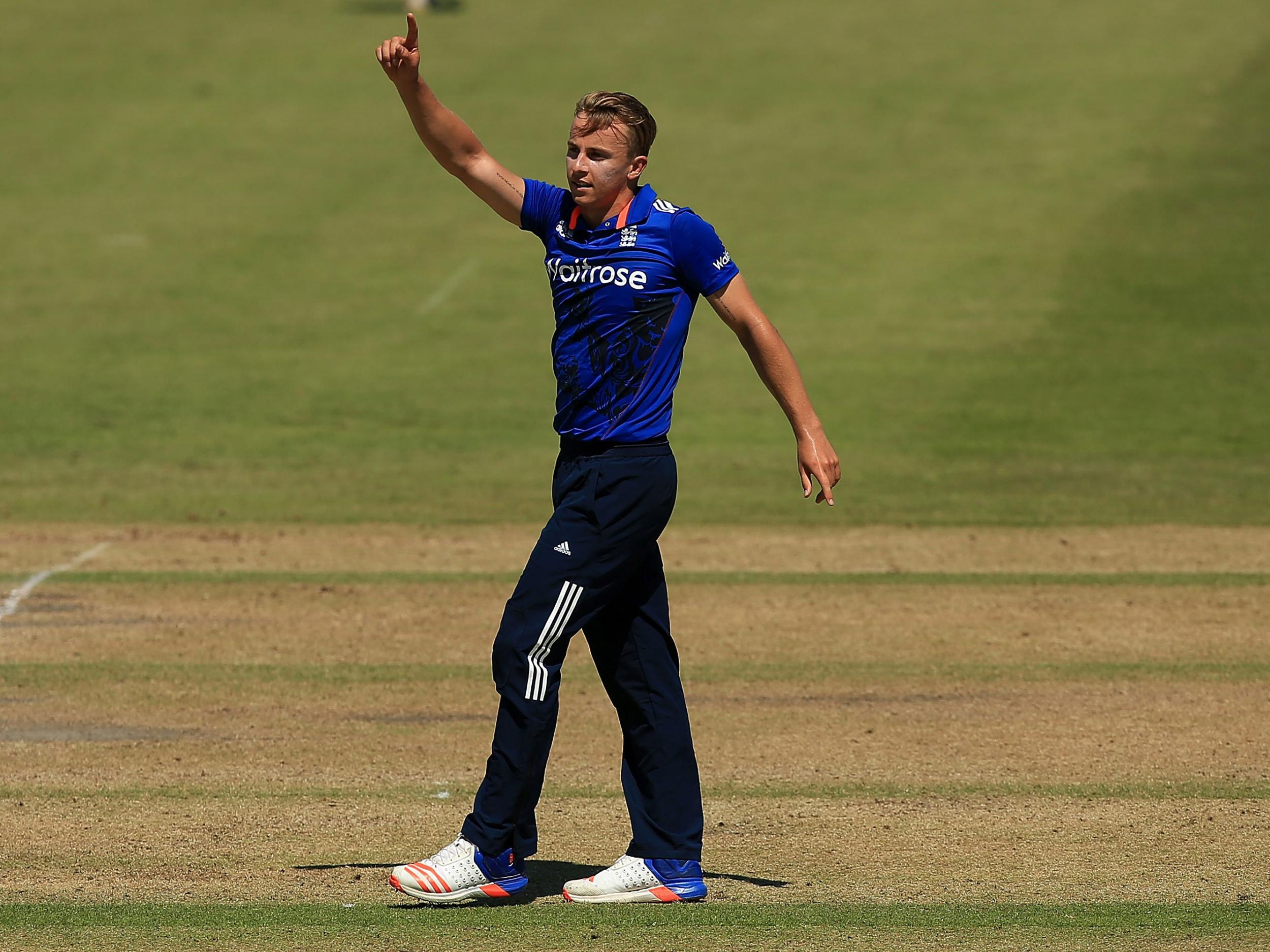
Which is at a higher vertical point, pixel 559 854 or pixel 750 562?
pixel 750 562

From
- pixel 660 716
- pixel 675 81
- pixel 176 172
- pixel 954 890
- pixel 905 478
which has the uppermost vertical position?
pixel 675 81

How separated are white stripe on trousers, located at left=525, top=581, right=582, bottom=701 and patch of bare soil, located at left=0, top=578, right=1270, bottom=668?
12.4 ft

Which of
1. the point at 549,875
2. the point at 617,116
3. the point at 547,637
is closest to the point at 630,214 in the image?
the point at 617,116

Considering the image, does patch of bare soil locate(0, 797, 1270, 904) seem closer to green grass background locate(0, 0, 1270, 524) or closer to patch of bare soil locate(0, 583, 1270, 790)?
patch of bare soil locate(0, 583, 1270, 790)

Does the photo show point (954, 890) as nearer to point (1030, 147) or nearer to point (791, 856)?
point (791, 856)

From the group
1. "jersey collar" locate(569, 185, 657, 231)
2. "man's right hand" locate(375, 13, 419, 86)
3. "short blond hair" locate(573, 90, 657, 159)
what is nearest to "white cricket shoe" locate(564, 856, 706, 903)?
"jersey collar" locate(569, 185, 657, 231)

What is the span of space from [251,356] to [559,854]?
13978 mm

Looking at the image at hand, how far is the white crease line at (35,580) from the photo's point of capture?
1042cm

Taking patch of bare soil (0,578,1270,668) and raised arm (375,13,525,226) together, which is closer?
raised arm (375,13,525,226)

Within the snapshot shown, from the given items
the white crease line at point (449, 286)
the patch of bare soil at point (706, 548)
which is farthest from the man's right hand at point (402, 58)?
the white crease line at point (449, 286)

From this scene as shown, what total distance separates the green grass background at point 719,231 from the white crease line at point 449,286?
0.26 feet

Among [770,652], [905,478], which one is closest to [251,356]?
[905,478]

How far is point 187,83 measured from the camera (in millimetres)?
30719

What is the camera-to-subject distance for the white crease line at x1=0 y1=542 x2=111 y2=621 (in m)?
10.4
